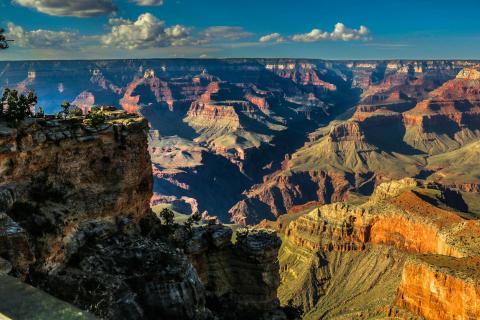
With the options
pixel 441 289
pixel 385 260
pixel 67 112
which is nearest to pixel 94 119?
pixel 67 112

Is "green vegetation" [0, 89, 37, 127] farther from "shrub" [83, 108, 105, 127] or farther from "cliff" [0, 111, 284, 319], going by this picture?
"shrub" [83, 108, 105, 127]

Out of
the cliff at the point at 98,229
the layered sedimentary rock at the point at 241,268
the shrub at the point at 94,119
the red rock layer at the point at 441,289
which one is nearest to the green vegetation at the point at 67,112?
the shrub at the point at 94,119

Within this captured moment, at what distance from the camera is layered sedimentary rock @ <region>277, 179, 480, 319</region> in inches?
2862

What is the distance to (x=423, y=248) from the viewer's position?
101 m

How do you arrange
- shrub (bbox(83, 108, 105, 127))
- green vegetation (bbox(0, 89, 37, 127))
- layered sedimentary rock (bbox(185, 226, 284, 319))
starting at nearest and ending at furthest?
green vegetation (bbox(0, 89, 37, 127)) < shrub (bbox(83, 108, 105, 127)) < layered sedimentary rock (bbox(185, 226, 284, 319))

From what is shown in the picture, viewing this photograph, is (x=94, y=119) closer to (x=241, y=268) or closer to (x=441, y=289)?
(x=241, y=268)

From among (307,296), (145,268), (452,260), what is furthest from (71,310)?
(307,296)

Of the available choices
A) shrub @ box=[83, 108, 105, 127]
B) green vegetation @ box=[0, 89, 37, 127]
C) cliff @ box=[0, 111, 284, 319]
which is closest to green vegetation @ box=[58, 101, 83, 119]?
shrub @ box=[83, 108, 105, 127]

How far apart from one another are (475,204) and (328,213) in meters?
68.8

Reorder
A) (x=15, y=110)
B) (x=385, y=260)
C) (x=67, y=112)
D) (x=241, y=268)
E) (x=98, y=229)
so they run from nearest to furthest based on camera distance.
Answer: (x=15, y=110)
(x=98, y=229)
(x=67, y=112)
(x=241, y=268)
(x=385, y=260)

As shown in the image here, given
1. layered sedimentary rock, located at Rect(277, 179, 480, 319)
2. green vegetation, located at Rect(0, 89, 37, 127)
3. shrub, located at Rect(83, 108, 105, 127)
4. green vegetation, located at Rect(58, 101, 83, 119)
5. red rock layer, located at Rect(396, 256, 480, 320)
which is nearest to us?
green vegetation, located at Rect(0, 89, 37, 127)

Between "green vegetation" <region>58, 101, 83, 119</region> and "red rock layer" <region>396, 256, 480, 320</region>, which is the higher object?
"green vegetation" <region>58, 101, 83, 119</region>

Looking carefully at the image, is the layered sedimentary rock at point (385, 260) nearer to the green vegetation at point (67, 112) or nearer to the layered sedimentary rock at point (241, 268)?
the layered sedimentary rock at point (241, 268)

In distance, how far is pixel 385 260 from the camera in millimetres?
103938
